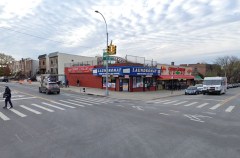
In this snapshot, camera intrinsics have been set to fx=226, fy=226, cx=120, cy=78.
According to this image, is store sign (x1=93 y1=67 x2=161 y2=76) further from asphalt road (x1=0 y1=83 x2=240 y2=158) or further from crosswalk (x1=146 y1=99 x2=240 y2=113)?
asphalt road (x1=0 y1=83 x2=240 y2=158)

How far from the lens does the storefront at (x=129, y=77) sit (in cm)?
3534

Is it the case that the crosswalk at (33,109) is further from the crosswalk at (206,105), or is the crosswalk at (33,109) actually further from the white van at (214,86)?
the white van at (214,86)

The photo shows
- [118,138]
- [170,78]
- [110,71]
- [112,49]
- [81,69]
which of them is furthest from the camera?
[81,69]

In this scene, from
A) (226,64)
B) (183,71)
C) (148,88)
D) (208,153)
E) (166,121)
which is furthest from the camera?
(226,64)

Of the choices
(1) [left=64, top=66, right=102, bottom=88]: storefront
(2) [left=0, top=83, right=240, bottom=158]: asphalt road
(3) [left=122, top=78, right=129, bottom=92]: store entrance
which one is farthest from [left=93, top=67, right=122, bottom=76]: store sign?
(2) [left=0, top=83, right=240, bottom=158]: asphalt road

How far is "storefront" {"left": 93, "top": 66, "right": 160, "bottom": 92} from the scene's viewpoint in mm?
35344

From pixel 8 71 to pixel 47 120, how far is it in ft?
310

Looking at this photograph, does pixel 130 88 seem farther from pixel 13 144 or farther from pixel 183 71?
pixel 13 144

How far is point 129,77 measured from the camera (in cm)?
3553

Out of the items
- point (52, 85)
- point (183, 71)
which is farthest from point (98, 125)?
point (183, 71)

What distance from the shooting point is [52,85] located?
98.3 ft

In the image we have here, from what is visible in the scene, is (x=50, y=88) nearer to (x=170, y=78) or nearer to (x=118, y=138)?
(x=118, y=138)

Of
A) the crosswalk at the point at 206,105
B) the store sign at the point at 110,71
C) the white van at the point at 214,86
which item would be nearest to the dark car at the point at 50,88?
the store sign at the point at 110,71

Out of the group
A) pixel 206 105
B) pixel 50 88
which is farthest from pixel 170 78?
pixel 206 105
